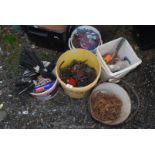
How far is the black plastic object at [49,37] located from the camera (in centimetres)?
201

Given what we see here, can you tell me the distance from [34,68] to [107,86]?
0.53 m

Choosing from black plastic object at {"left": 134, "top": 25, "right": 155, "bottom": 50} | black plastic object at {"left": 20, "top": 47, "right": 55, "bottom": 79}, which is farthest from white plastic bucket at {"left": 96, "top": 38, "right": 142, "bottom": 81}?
black plastic object at {"left": 20, "top": 47, "right": 55, "bottom": 79}

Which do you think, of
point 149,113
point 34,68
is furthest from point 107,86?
point 34,68

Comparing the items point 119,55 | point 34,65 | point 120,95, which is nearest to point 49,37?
point 34,65

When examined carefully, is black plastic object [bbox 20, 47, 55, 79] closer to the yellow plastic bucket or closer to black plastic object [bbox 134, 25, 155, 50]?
the yellow plastic bucket

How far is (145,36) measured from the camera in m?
2.21

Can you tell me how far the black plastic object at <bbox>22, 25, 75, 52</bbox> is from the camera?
2007mm

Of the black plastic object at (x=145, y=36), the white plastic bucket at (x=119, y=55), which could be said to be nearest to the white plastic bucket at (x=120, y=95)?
the white plastic bucket at (x=119, y=55)

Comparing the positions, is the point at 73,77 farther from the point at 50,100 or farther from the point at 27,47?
the point at 27,47

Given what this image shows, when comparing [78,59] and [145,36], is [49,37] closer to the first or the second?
[78,59]

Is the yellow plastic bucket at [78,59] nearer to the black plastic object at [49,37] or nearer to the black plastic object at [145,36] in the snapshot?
the black plastic object at [49,37]

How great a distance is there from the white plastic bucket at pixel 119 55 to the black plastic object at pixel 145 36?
25 centimetres

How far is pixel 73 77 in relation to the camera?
1931mm
